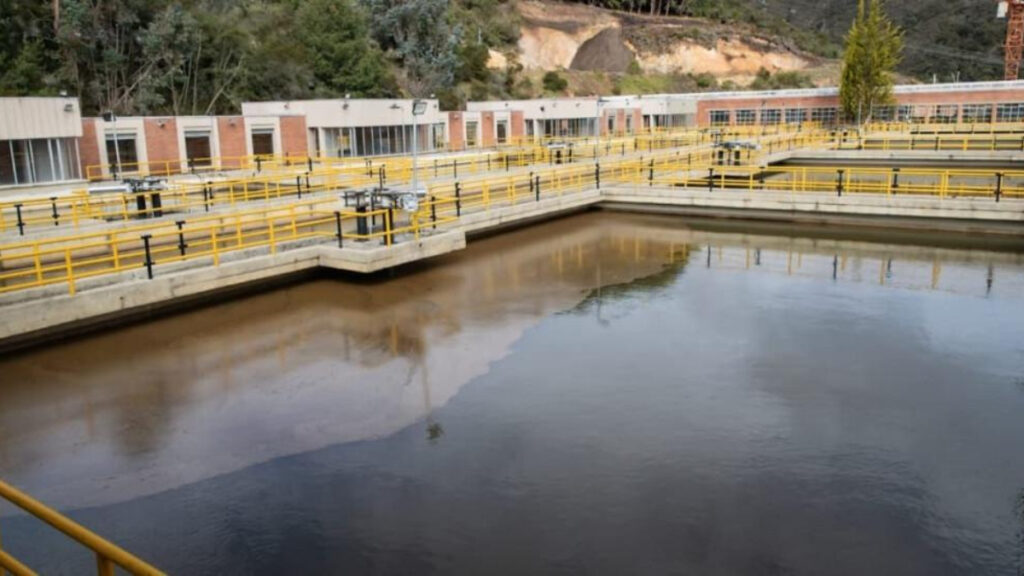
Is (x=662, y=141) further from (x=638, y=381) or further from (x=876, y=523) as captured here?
(x=876, y=523)

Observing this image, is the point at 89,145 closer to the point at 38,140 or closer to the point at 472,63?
the point at 38,140

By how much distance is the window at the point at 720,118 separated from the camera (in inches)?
3201

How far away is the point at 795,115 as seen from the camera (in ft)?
259

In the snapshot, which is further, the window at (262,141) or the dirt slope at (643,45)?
the dirt slope at (643,45)

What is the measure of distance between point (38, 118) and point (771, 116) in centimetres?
6423

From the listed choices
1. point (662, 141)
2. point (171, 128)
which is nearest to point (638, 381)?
point (171, 128)

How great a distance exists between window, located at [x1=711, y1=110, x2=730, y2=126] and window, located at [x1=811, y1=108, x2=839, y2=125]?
7746mm

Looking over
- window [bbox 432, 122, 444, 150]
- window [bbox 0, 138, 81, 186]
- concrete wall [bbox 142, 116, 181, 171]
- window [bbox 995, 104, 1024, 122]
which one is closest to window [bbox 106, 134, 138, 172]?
concrete wall [bbox 142, 116, 181, 171]

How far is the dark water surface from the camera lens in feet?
28.2

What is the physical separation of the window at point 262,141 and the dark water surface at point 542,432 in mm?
26671

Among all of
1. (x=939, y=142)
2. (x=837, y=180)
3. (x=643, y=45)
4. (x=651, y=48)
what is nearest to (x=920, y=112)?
(x=939, y=142)

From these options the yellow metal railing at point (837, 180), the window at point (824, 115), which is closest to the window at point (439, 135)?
the yellow metal railing at point (837, 180)

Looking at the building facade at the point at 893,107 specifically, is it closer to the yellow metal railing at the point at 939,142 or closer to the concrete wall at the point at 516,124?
the yellow metal railing at the point at 939,142

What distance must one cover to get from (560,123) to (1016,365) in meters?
52.3
